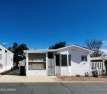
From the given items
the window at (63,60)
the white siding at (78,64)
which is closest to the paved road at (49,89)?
the window at (63,60)

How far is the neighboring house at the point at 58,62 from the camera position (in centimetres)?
1975

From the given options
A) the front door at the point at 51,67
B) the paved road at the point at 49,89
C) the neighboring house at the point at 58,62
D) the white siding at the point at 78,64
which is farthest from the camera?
the white siding at the point at 78,64

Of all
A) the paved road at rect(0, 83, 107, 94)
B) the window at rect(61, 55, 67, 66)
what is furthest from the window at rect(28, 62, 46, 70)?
the paved road at rect(0, 83, 107, 94)

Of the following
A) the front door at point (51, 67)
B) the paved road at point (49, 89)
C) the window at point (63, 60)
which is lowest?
the paved road at point (49, 89)

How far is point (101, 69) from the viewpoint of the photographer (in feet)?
66.4

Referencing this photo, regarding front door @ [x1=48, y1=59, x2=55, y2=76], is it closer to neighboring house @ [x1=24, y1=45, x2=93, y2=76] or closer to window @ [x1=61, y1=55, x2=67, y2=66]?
neighboring house @ [x1=24, y1=45, x2=93, y2=76]

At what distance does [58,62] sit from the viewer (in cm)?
2000

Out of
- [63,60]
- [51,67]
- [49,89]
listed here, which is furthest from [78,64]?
[49,89]

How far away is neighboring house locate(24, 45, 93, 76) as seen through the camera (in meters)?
19.8

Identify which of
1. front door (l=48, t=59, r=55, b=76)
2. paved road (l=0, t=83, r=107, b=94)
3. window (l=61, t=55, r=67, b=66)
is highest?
window (l=61, t=55, r=67, b=66)

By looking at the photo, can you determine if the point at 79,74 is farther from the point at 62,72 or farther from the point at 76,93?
the point at 76,93

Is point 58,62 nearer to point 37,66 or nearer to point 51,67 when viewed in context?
point 51,67

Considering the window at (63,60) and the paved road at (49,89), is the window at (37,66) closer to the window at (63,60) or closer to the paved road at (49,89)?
the window at (63,60)

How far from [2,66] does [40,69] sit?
1143 centimetres
